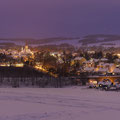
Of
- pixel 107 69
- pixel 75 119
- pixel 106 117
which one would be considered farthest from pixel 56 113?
pixel 107 69

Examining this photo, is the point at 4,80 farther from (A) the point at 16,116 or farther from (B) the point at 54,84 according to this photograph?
(A) the point at 16,116

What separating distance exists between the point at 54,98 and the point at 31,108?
231cm

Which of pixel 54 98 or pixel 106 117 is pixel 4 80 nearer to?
pixel 54 98

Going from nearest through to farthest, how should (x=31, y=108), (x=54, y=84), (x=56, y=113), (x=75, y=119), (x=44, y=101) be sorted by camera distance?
(x=75, y=119) → (x=56, y=113) → (x=31, y=108) → (x=44, y=101) → (x=54, y=84)

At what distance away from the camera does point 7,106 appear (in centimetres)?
975

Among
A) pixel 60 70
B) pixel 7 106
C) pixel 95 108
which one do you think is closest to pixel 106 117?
pixel 95 108

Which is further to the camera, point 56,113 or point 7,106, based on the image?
point 7,106

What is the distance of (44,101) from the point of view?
436 inches

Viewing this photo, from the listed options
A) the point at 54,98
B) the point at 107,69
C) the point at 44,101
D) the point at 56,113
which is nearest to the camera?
the point at 56,113

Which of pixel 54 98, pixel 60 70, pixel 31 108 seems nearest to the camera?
pixel 31 108

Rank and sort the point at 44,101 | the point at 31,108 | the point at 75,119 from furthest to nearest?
the point at 44,101
the point at 31,108
the point at 75,119

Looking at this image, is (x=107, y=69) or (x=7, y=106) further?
(x=107, y=69)

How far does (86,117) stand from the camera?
27.8 feet

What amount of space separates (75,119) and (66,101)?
2946 millimetres
